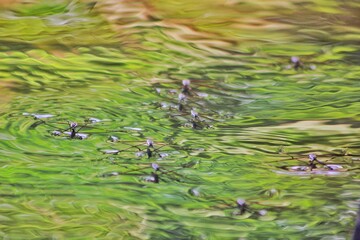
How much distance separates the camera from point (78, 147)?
53.8 inches

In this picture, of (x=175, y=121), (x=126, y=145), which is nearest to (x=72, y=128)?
(x=126, y=145)

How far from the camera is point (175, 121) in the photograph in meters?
1.37

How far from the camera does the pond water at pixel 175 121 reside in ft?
4.38

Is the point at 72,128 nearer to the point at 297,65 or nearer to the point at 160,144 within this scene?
the point at 160,144

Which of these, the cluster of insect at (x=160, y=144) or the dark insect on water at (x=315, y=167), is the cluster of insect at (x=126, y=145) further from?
the dark insect on water at (x=315, y=167)

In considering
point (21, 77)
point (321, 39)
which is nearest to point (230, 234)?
point (321, 39)

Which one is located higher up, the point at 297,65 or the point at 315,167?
the point at 297,65

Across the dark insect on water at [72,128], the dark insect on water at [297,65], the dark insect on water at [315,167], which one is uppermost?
the dark insect on water at [297,65]

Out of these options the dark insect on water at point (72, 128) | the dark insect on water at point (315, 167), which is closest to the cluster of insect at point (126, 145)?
the dark insect on water at point (72, 128)

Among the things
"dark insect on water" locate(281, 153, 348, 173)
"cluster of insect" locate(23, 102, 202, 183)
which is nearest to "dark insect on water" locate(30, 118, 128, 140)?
"cluster of insect" locate(23, 102, 202, 183)

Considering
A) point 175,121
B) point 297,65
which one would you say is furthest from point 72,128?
point 297,65

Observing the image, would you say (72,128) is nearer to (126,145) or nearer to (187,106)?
(126,145)

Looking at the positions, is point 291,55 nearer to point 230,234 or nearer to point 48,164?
point 230,234

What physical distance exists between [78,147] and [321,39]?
2.04 feet
